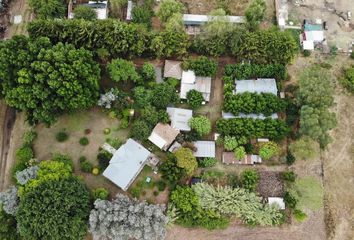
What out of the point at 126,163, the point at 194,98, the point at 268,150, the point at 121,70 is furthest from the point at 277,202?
the point at 121,70

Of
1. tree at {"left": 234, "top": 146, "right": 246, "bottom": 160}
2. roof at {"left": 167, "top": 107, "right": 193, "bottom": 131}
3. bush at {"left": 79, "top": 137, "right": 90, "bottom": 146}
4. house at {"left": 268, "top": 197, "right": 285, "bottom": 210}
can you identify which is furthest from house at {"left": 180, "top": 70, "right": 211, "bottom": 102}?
house at {"left": 268, "top": 197, "right": 285, "bottom": 210}

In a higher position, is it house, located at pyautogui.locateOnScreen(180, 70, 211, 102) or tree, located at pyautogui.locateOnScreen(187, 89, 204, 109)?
house, located at pyautogui.locateOnScreen(180, 70, 211, 102)

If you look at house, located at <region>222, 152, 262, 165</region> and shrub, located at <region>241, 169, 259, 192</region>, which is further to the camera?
house, located at <region>222, 152, 262, 165</region>

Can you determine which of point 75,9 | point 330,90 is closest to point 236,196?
point 330,90

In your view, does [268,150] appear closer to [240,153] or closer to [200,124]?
[240,153]

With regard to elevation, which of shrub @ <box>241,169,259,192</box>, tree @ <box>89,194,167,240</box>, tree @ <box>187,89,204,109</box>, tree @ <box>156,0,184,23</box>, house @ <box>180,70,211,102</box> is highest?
tree @ <box>156,0,184,23</box>

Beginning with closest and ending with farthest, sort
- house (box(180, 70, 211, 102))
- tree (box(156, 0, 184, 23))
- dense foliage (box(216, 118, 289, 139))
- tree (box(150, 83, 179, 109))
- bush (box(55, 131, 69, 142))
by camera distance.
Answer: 1. dense foliage (box(216, 118, 289, 139))
2. tree (box(150, 83, 179, 109))
3. bush (box(55, 131, 69, 142))
4. house (box(180, 70, 211, 102))
5. tree (box(156, 0, 184, 23))

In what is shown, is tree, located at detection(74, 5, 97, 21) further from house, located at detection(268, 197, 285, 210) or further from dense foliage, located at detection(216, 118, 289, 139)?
house, located at detection(268, 197, 285, 210)
